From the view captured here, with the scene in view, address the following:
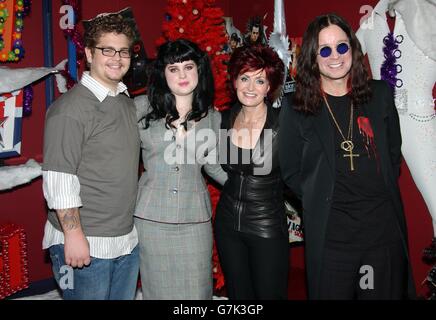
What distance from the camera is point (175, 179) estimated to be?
254cm

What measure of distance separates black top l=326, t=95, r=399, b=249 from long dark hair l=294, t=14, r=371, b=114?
139 mm

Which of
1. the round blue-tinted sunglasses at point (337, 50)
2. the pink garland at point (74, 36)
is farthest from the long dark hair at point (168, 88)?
the pink garland at point (74, 36)

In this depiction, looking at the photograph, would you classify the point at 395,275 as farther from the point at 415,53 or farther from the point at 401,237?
the point at 415,53

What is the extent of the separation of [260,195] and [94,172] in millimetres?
912

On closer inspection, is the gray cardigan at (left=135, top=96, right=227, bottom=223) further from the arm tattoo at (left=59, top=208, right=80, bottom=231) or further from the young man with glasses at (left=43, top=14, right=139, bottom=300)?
the arm tattoo at (left=59, top=208, right=80, bottom=231)

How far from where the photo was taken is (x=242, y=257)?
2.64 metres

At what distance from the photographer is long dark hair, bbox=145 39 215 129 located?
2590mm

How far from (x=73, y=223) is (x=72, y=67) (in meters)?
2.12

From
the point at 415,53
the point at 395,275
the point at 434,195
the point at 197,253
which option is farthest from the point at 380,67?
the point at 197,253

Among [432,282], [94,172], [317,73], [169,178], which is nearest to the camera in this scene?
[94,172]

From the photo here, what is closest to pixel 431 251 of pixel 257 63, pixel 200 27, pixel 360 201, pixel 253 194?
pixel 360 201

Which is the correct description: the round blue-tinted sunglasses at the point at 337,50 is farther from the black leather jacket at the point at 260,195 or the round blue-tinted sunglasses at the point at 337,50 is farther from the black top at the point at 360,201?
the black leather jacket at the point at 260,195

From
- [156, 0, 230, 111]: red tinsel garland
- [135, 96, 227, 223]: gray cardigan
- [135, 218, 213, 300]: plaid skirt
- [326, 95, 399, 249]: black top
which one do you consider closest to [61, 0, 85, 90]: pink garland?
[156, 0, 230, 111]: red tinsel garland

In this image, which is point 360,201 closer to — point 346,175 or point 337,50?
point 346,175
